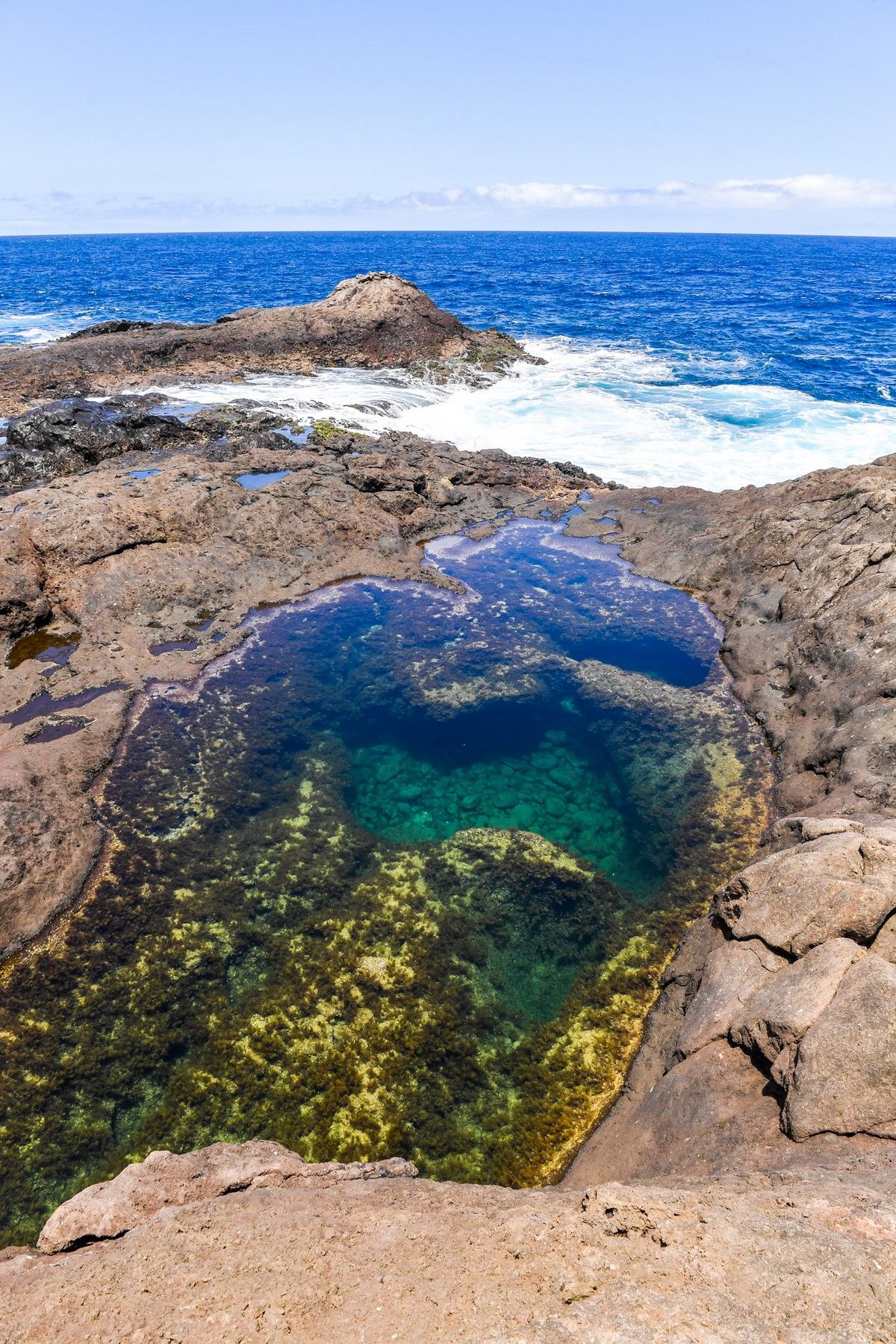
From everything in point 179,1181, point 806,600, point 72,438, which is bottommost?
point 179,1181

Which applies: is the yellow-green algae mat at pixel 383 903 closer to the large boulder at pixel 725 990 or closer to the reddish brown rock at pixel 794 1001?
the large boulder at pixel 725 990

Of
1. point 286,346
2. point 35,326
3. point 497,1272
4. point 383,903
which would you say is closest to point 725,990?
point 497,1272

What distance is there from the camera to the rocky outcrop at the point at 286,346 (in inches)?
1169

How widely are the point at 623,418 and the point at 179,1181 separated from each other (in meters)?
31.3

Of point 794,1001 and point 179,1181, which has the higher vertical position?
point 794,1001

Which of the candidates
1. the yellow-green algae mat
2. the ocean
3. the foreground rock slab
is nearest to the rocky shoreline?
the foreground rock slab

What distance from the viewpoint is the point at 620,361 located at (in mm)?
39594

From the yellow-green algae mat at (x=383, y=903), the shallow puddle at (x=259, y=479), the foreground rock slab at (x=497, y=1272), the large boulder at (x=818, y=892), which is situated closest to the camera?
the foreground rock slab at (x=497, y=1272)

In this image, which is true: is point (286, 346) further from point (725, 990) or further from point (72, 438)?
point (725, 990)

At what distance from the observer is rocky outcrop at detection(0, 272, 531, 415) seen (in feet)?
97.4

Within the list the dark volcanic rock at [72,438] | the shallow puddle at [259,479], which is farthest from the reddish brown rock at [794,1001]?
the dark volcanic rock at [72,438]

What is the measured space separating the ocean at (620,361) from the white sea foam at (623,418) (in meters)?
0.12

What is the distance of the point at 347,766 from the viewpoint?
11422 mm

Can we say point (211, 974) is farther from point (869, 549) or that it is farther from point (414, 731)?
point (869, 549)
